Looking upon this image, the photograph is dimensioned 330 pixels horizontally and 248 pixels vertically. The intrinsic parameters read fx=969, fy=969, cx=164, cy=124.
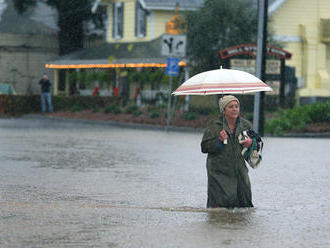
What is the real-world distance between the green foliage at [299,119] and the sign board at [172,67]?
324cm

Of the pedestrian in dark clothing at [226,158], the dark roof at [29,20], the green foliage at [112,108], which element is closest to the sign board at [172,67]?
the green foliage at [112,108]

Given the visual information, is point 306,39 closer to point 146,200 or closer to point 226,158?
point 146,200

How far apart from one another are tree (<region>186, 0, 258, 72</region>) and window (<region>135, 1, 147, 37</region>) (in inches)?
405

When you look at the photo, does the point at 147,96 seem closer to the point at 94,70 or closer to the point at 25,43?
the point at 94,70

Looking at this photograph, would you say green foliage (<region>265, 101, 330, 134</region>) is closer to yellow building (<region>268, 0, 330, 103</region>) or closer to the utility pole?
the utility pole

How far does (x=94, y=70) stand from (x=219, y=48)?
568 inches

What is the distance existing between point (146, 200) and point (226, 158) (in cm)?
176

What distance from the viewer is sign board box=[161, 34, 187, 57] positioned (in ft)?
99.0

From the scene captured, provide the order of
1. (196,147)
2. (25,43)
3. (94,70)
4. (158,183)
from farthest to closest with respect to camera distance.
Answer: (25,43)
(94,70)
(196,147)
(158,183)

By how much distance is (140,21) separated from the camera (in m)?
46.3

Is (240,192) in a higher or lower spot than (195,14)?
lower

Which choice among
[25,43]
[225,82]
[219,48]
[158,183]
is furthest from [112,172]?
[25,43]

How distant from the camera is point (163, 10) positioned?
148 ft

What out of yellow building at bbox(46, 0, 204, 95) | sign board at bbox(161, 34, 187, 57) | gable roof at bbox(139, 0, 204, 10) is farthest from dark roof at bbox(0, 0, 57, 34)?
sign board at bbox(161, 34, 187, 57)
